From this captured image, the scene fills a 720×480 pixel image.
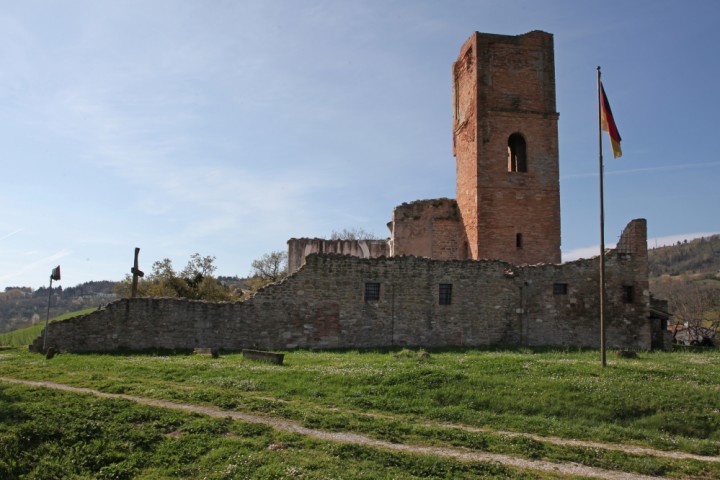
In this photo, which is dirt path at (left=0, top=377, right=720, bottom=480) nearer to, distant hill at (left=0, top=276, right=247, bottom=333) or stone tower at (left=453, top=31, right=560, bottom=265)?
stone tower at (left=453, top=31, right=560, bottom=265)

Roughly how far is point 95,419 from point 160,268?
26.7m

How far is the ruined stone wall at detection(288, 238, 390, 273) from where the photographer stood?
36.6 metres

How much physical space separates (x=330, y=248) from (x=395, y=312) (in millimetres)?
16492

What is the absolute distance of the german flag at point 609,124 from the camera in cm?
1641

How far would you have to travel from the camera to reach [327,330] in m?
21.1

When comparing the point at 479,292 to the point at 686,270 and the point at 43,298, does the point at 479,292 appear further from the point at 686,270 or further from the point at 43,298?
the point at 43,298

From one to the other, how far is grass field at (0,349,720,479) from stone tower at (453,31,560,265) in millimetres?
10659

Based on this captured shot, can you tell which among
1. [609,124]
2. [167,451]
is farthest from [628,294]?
[167,451]

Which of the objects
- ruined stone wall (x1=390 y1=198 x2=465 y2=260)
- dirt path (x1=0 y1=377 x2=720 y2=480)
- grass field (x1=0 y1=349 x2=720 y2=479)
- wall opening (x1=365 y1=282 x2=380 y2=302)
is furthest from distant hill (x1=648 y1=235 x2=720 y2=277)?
dirt path (x1=0 y1=377 x2=720 y2=480)

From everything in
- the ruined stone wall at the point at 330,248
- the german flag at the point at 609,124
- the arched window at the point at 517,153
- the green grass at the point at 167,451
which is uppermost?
the arched window at the point at 517,153

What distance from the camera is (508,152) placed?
94.3 ft

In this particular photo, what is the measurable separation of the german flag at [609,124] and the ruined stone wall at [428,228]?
13.1 m

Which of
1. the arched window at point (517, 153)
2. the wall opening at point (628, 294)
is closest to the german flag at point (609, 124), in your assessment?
the wall opening at point (628, 294)

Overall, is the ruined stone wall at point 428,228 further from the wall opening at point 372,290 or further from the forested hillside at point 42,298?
the forested hillside at point 42,298
